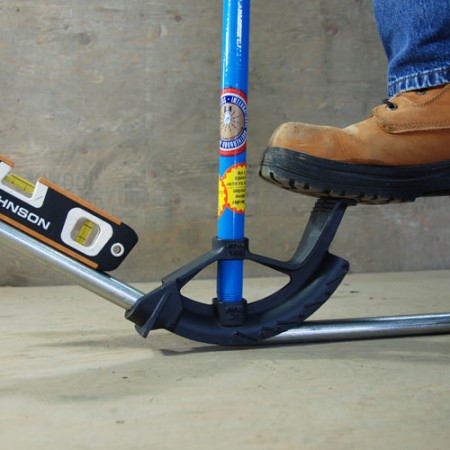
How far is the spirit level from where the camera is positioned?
0.89 m

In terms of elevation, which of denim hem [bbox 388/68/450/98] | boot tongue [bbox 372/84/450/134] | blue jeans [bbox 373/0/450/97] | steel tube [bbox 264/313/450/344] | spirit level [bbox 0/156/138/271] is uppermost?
blue jeans [bbox 373/0/450/97]

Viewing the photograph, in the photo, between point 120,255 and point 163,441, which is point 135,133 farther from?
point 163,441

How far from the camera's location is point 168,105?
1.73 meters

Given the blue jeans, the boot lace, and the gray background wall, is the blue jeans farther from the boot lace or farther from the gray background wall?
the gray background wall

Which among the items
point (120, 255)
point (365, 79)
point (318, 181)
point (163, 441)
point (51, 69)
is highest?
point (365, 79)

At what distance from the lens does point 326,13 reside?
1.81 metres

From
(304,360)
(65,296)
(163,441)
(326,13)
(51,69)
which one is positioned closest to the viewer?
(163,441)

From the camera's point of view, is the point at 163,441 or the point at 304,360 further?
the point at 304,360

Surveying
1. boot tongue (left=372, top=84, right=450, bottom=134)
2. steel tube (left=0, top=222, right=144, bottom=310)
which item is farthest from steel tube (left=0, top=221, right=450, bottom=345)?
boot tongue (left=372, top=84, right=450, bottom=134)

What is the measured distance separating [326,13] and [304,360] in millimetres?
1220

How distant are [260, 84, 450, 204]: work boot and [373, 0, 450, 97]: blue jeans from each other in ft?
0.06

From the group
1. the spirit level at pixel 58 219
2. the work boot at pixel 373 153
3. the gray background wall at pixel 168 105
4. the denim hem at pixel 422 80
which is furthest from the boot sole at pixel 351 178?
the gray background wall at pixel 168 105

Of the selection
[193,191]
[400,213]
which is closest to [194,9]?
[193,191]

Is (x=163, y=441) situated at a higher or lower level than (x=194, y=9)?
lower
